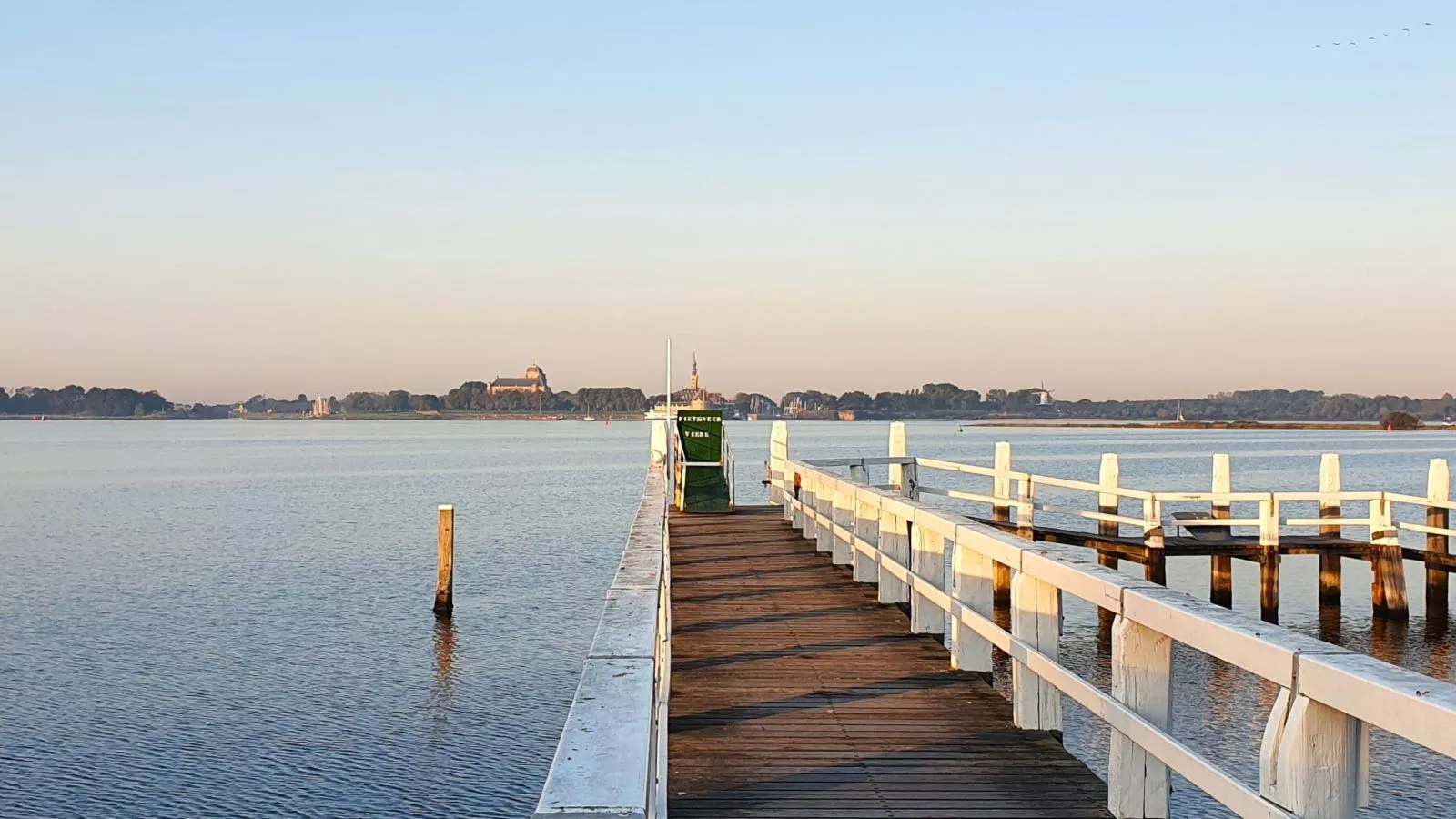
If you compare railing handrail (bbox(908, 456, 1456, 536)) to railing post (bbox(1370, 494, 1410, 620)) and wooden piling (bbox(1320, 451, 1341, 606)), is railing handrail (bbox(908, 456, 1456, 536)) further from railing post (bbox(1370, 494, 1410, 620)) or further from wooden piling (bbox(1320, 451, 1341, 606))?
wooden piling (bbox(1320, 451, 1341, 606))

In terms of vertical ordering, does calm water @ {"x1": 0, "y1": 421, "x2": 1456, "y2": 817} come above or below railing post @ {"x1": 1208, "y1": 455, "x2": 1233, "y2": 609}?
below

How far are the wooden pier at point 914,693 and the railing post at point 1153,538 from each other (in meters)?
7.19

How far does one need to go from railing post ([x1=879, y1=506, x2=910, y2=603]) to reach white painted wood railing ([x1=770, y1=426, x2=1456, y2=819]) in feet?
1.40

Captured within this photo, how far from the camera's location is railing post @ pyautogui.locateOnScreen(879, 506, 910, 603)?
11469mm

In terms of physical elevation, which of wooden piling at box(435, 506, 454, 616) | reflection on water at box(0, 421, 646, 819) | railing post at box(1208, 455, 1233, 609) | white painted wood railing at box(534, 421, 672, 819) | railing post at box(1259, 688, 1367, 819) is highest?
white painted wood railing at box(534, 421, 672, 819)

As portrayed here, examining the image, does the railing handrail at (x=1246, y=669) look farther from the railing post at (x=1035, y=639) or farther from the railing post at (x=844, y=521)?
the railing post at (x=844, y=521)

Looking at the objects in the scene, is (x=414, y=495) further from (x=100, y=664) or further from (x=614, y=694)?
(x=614, y=694)

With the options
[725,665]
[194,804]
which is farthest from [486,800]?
[725,665]

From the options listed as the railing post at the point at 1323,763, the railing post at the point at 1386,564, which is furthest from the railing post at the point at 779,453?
the railing post at the point at 1323,763

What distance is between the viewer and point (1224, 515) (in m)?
22.9

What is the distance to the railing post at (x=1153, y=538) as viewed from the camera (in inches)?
806

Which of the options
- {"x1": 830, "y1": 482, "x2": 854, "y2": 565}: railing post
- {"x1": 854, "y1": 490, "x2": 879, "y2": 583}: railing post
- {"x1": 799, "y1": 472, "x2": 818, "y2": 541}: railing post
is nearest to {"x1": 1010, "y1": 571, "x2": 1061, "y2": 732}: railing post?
{"x1": 854, "y1": 490, "x2": 879, "y2": 583}: railing post

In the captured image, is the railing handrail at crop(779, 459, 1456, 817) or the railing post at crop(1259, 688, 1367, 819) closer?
the railing handrail at crop(779, 459, 1456, 817)

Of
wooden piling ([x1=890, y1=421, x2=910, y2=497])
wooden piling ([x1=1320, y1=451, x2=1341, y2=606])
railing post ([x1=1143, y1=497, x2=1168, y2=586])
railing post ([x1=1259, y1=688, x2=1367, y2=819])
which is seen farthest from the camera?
wooden piling ([x1=1320, y1=451, x2=1341, y2=606])
